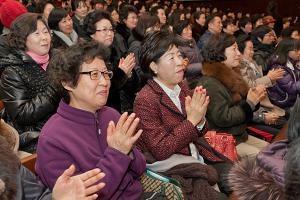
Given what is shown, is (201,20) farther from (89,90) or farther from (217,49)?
A: (89,90)

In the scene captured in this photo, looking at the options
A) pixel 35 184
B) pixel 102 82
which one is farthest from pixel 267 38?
pixel 35 184

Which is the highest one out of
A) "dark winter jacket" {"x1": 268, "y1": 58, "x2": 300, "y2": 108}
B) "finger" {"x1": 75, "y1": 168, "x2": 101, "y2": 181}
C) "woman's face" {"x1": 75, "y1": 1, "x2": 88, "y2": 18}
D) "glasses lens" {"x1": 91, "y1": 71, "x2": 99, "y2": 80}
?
"woman's face" {"x1": 75, "y1": 1, "x2": 88, "y2": 18}

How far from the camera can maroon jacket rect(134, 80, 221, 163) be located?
2178 mm

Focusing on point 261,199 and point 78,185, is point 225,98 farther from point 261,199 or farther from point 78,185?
point 78,185

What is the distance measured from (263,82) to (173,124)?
181 centimetres

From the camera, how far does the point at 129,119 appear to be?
171cm

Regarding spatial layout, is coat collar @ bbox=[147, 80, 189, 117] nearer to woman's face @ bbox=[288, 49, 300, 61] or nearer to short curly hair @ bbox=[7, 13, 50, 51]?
short curly hair @ bbox=[7, 13, 50, 51]

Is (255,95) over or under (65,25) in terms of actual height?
under

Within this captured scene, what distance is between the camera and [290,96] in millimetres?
3969

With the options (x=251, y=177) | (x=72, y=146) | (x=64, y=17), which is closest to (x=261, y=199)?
(x=251, y=177)

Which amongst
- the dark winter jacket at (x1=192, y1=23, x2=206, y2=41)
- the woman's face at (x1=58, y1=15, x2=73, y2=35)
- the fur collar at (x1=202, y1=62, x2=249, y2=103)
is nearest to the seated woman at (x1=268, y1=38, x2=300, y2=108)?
the fur collar at (x1=202, y1=62, x2=249, y2=103)

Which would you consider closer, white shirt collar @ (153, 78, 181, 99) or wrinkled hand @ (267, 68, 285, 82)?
white shirt collar @ (153, 78, 181, 99)

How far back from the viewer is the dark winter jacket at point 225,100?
284cm

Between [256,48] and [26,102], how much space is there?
3768mm
